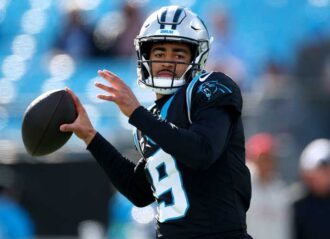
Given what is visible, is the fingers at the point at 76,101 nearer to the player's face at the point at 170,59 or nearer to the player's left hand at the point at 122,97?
the player's face at the point at 170,59

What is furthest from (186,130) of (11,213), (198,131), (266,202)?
(11,213)

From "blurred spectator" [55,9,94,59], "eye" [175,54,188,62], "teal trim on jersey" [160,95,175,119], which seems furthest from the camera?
"blurred spectator" [55,9,94,59]

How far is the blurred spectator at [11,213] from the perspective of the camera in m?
7.23

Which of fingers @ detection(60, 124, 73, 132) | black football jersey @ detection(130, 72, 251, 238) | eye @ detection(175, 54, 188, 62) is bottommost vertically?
black football jersey @ detection(130, 72, 251, 238)

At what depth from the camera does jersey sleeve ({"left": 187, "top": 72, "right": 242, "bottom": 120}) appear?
3572 mm

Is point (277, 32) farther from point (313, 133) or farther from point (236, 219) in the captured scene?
→ point (236, 219)

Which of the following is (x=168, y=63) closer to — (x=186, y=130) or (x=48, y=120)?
(x=186, y=130)

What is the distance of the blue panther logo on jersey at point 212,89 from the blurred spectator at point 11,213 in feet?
13.1

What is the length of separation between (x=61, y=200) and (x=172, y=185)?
13.7 feet

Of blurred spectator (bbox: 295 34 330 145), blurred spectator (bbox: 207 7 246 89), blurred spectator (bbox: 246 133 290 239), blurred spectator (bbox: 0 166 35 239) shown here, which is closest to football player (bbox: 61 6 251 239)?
blurred spectator (bbox: 246 133 290 239)

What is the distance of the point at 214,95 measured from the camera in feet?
11.7

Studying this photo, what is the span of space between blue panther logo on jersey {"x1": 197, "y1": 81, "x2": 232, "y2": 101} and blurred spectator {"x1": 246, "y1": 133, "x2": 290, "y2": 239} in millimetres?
3188

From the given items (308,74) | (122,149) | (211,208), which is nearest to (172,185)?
(211,208)

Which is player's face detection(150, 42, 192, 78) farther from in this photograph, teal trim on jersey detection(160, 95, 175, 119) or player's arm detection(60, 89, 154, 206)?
player's arm detection(60, 89, 154, 206)
